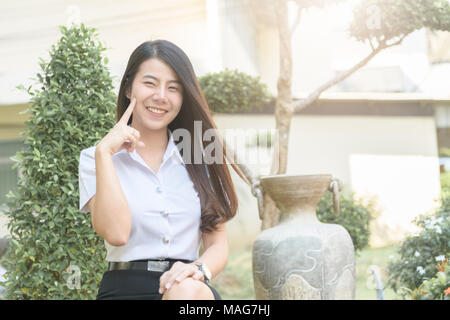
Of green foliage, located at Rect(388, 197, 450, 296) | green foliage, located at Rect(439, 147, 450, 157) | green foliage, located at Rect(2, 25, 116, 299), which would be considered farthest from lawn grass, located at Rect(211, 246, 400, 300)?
green foliage, located at Rect(2, 25, 116, 299)

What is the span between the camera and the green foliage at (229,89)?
4407mm

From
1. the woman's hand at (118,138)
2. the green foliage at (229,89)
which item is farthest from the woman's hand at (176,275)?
the green foliage at (229,89)

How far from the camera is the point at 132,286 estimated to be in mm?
1436

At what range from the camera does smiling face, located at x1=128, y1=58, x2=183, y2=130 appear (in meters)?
1.58

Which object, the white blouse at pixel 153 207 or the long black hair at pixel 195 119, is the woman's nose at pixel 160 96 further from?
the white blouse at pixel 153 207

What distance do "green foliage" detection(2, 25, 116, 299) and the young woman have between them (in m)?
1.01

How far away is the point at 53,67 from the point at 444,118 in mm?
4581

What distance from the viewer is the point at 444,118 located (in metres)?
5.62

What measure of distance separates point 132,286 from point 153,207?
247mm

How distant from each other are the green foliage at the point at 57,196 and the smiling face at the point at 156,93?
3.64 feet

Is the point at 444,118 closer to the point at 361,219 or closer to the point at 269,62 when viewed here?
the point at 361,219

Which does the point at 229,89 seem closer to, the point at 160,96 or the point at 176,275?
the point at 160,96

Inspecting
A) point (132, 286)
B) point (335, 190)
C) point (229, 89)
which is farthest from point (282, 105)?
point (132, 286)
